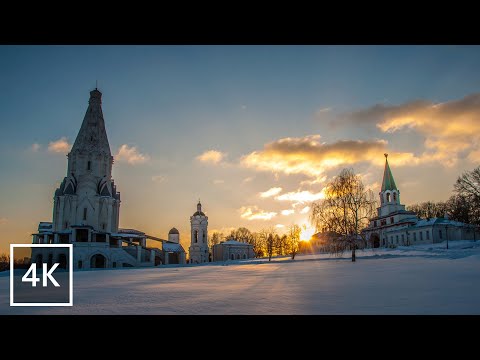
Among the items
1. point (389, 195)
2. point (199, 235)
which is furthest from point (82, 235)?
point (389, 195)

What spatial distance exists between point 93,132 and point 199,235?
1466 inches

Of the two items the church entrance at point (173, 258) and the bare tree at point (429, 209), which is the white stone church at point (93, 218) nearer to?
the church entrance at point (173, 258)

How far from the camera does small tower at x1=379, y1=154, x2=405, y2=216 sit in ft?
279

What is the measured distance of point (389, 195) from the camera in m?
86.8

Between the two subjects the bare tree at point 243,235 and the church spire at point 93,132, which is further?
the bare tree at point 243,235

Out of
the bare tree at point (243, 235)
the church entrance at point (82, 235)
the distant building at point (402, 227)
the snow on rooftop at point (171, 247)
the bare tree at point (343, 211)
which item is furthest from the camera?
the bare tree at point (243, 235)

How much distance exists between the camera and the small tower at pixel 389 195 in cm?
8519

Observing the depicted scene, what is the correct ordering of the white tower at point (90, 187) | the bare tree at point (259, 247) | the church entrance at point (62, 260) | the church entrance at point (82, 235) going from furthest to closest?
the bare tree at point (259, 247), the white tower at point (90, 187), the church entrance at point (82, 235), the church entrance at point (62, 260)

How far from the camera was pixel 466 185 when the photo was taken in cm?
4497

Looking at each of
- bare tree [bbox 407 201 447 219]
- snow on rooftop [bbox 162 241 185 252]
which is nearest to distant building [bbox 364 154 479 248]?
bare tree [bbox 407 201 447 219]

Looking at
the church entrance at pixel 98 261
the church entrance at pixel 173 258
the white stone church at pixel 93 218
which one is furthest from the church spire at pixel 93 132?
the church entrance at pixel 173 258

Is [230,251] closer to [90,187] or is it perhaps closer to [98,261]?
[98,261]

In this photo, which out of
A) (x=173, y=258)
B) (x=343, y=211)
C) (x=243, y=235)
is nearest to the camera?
(x=343, y=211)
